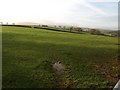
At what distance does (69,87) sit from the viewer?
1592 centimetres

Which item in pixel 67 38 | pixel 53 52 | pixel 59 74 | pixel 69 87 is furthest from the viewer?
pixel 67 38

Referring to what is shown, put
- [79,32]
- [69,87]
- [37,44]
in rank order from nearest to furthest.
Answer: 1. [69,87]
2. [37,44]
3. [79,32]

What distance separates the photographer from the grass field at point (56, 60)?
16.5 meters

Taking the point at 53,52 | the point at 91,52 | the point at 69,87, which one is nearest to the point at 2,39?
the point at 53,52

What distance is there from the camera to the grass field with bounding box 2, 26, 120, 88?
650 inches

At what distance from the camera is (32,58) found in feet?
67.1

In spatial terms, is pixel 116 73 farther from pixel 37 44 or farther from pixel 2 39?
pixel 2 39

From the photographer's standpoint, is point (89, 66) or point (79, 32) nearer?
point (89, 66)

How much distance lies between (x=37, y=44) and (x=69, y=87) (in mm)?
9594

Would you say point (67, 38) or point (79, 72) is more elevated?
point (67, 38)

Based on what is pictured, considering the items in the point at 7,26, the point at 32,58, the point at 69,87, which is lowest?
the point at 69,87

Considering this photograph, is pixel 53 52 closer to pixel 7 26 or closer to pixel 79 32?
pixel 79 32

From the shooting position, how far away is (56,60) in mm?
20031

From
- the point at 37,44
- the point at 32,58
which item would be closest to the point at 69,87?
the point at 32,58
